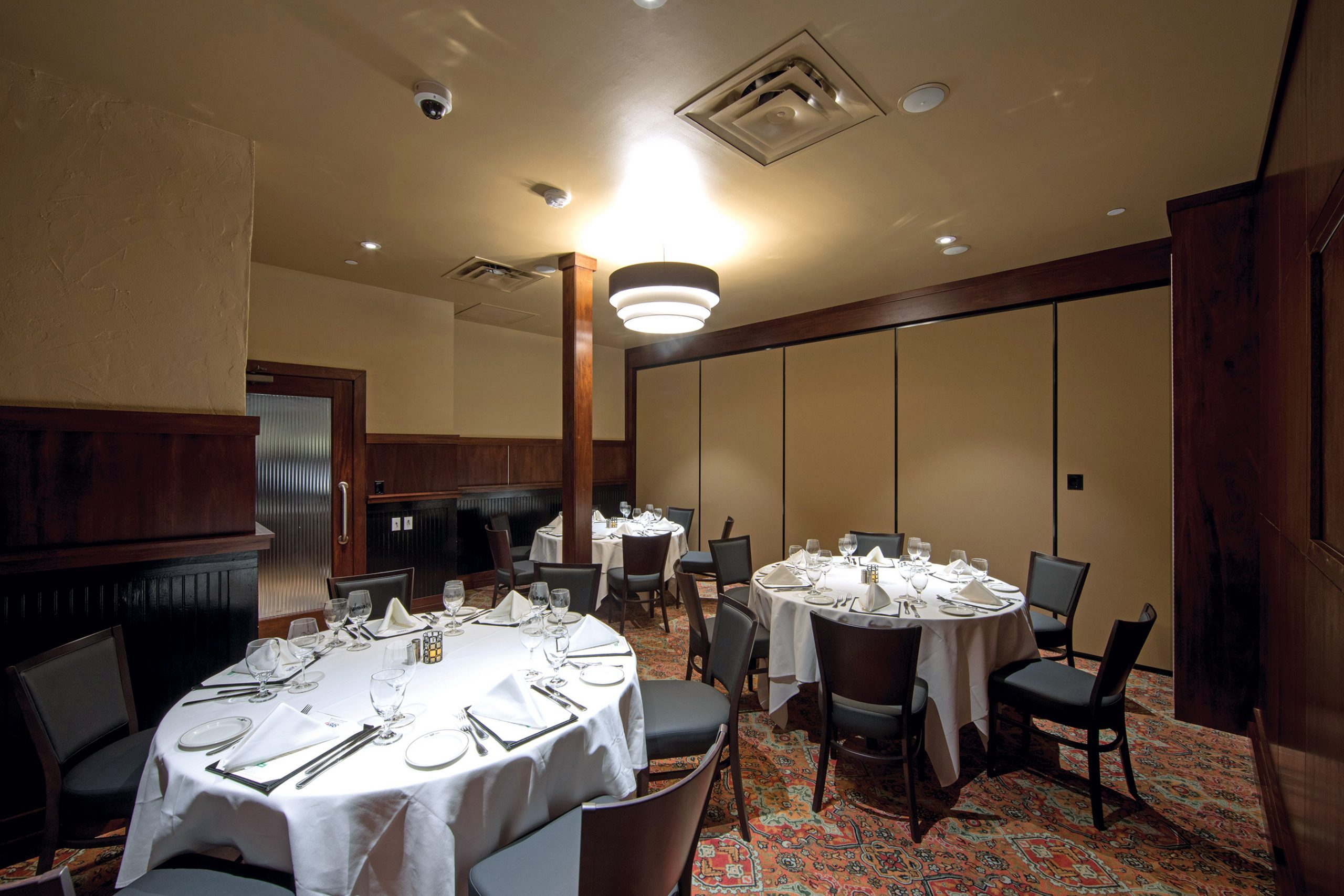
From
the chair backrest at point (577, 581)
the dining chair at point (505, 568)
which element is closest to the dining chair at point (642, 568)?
the dining chair at point (505, 568)

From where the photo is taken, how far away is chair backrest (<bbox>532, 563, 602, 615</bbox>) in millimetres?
3236

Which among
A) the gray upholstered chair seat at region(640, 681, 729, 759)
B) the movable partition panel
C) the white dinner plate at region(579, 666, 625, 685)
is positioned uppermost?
the movable partition panel

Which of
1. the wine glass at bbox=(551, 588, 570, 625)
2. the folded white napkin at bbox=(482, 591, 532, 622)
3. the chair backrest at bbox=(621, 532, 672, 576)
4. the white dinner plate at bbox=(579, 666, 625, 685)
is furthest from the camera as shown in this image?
the chair backrest at bbox=(621, 532, 672, 576)

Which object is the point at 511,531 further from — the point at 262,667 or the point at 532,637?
the point at 262,667

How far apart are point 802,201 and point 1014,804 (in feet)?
10.9

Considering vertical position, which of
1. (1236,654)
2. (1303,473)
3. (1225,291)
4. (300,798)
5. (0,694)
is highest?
(1225,291)

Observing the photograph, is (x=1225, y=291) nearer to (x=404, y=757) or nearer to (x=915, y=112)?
(x=915, y=112)

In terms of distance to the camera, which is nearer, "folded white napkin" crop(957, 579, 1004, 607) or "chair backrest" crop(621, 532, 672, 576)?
"folded white napkin" crop(957, 579, 1004, 607)

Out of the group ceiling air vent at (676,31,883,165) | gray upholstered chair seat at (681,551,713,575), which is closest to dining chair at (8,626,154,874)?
ceiling air vent at (676,31,883,165)

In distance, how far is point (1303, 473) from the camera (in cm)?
181

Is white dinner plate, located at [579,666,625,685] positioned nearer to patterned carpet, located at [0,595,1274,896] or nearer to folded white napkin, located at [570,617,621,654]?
folded white napkin, located at [570,617,621,654]

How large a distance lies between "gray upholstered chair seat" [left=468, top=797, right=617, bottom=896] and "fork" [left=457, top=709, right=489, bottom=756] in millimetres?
251

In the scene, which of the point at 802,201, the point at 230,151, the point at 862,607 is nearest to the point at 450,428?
the point at 230,151

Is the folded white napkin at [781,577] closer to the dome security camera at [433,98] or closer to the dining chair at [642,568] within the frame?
the dining chair at [642,568]
